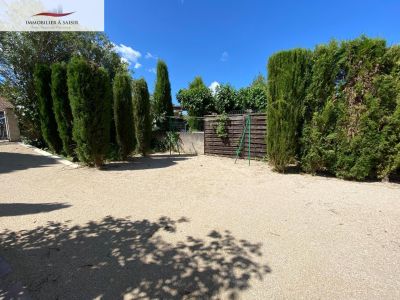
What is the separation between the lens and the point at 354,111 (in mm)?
5461

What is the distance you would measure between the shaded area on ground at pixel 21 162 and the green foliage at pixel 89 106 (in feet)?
6.06

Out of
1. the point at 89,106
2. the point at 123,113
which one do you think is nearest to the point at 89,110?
the point at 89,106

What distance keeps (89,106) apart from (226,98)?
9567mm

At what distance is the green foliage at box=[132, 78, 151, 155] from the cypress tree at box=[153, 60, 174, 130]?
10.4 feet

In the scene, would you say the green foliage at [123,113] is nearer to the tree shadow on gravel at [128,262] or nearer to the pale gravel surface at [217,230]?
the pale gravel surface at [217,230]

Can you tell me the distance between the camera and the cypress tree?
546 inches

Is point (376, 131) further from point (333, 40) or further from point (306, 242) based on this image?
point (306, 242)

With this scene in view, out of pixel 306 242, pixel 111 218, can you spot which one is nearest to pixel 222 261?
pixel 306 242

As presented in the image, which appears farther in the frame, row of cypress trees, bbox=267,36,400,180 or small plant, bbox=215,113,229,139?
small plant, bbox=215,113,229,139

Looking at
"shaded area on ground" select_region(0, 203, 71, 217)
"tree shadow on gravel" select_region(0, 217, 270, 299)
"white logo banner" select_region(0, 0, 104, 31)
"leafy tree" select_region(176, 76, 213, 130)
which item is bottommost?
"tree shadow on gravel" select_region(0, 217, 270, 299)

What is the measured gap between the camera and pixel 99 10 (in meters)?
10.6

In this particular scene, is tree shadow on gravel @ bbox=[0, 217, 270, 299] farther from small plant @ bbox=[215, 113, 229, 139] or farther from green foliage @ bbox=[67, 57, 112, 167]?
A: small plant @ bbox=[215, 113, 229, 139]

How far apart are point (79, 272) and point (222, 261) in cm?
142

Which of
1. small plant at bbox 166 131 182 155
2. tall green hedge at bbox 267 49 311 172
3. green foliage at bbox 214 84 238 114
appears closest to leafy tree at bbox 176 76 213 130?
green foliage at bbox 214 84 238 114
